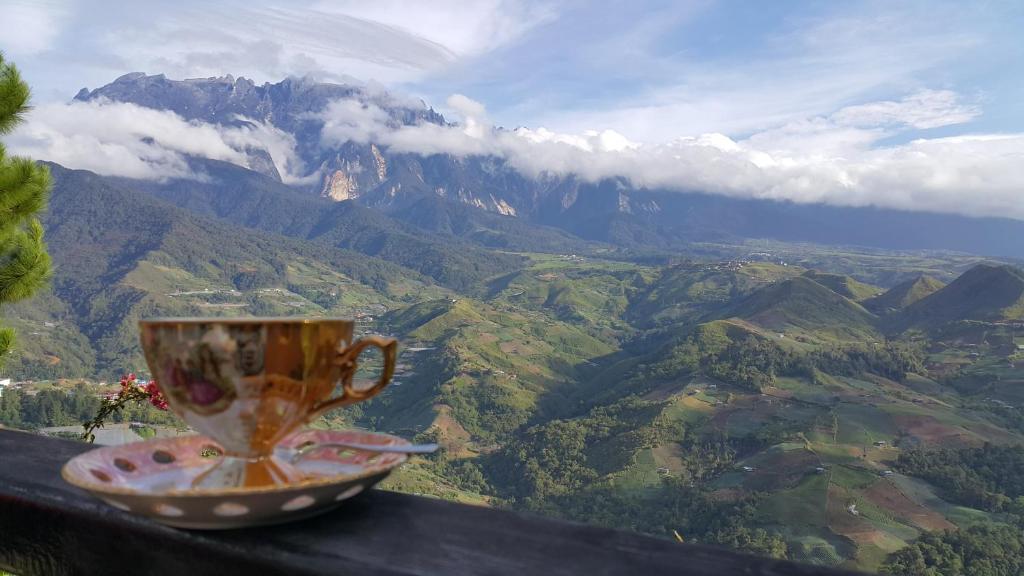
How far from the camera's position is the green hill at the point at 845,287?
529 feet

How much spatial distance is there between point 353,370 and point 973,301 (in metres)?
164

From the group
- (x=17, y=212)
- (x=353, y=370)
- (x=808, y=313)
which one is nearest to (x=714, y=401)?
(x=808, y=313)

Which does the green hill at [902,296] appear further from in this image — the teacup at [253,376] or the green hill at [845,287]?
the teacup at [253,376]

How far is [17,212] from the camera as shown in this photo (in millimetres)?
10078

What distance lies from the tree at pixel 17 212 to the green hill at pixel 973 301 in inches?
5724

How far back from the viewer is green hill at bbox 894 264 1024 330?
12862 centimetres

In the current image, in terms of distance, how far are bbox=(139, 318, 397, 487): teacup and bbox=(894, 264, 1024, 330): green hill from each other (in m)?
148

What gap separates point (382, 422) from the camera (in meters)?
105

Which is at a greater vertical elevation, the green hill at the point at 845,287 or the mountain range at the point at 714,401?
the green hill at the point at 845,287

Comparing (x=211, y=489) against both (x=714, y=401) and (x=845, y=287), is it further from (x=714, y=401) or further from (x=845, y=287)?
(x=845, y=287)

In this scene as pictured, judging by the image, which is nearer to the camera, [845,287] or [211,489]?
[211,489]

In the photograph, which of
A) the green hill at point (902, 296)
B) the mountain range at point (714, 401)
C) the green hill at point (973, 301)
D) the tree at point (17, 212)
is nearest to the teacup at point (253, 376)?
the tree at point (17, 212)

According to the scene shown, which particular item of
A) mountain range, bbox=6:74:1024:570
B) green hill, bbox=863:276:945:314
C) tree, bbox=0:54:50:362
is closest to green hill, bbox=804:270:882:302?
mountain range, bbox=6:74:1024:570

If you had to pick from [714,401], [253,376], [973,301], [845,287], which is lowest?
[714,401]
